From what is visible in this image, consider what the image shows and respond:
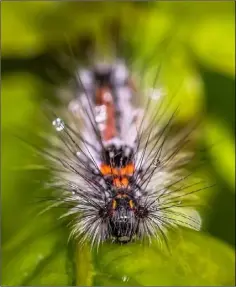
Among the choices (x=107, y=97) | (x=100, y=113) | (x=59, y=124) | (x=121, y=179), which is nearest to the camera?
(x=121, y=179)

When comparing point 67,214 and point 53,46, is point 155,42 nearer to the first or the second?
point 53,46

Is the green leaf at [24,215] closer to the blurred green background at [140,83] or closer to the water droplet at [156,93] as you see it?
the blurred green background at [140,83]

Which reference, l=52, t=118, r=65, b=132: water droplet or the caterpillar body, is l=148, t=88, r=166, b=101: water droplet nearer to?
the caterpillar body

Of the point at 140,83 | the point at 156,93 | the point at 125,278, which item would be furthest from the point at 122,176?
the point at 140,83

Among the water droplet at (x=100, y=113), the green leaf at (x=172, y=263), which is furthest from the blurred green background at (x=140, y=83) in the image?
the water droplet at (x=100, y=113)

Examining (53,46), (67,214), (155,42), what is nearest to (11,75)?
(53,46)

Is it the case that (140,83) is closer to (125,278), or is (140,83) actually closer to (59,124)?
(59,124)

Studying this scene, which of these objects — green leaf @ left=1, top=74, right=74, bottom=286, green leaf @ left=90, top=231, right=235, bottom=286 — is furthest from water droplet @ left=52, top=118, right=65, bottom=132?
green leaf @ left=90, top=231, right=235, bottom=286
